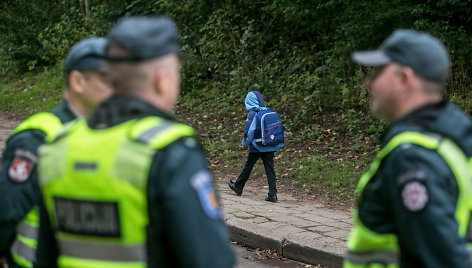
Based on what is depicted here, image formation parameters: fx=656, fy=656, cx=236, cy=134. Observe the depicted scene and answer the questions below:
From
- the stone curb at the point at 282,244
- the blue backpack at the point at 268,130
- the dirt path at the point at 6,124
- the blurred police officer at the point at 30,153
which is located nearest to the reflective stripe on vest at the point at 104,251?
the blurred police officer at the point at 30,153

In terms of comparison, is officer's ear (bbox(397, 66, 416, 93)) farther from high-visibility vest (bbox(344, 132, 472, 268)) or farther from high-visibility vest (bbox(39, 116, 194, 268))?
high-visibility vest (bbox(39, 116, 194, 268))

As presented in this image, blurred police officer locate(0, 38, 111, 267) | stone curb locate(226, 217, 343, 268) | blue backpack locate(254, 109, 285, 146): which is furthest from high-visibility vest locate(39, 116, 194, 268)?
blue backpack locate(254, 109, 285, 146)

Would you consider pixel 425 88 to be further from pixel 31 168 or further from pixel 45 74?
pixel 45 74

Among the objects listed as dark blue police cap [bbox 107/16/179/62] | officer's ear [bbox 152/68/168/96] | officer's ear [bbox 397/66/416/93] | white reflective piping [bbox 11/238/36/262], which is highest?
dark blue police cap [bbox 107/16/179/62]

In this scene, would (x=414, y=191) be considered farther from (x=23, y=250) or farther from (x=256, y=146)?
(x=256, y=146)

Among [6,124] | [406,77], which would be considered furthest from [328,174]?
[6,124]

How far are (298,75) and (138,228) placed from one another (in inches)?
586

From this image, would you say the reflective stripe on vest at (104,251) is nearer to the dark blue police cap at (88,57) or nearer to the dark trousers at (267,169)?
the dark blue police cap at (88,57)

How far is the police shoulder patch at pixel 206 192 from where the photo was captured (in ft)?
6.35

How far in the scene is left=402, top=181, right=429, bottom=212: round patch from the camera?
218 centimetres

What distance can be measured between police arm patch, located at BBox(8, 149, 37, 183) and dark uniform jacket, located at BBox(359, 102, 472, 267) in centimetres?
140

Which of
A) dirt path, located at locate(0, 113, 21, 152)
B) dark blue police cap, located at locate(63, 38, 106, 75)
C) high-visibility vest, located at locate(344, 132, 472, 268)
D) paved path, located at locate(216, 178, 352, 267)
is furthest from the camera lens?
dirt path, located at locate(0, 113, 21, 152)

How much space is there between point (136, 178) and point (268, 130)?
7874mm

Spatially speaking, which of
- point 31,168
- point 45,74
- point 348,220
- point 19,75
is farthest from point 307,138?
point 19,75
